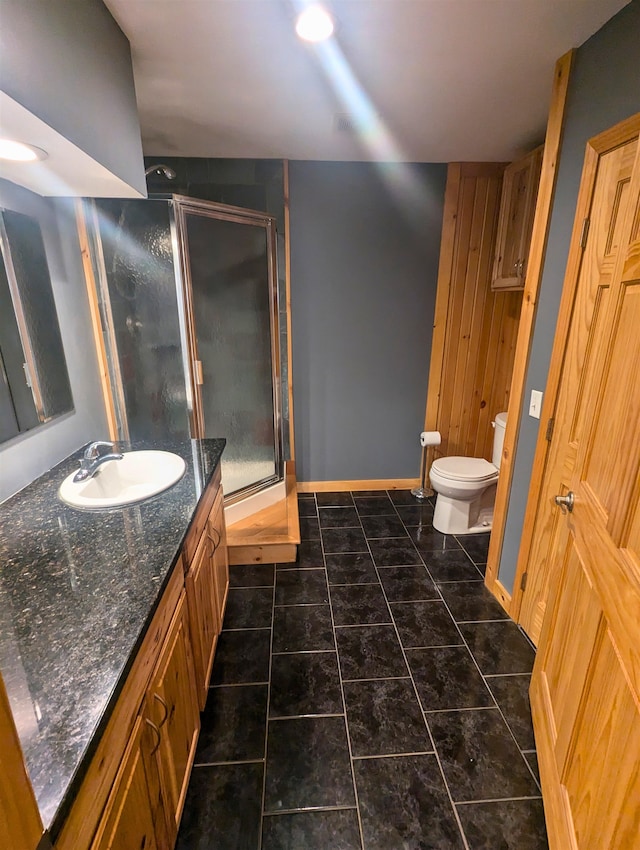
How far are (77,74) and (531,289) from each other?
1.73m

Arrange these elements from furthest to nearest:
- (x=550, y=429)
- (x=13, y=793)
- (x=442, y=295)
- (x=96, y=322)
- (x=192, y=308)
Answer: (x=442, y=295), (x=192, y=308), (x=96, y=322), (x=550, y=429), (x=13, y=793)

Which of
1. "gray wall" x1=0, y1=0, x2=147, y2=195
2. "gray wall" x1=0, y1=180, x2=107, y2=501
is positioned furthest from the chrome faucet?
"gray wall" x1=0, y1=0, x2=147, y2=195

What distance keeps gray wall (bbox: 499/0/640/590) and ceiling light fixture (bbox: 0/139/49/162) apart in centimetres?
175

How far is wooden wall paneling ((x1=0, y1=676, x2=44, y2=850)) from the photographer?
0.39 meters

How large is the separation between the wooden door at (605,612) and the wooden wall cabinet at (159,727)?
0.95 m

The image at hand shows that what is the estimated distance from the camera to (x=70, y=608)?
90 centimetres

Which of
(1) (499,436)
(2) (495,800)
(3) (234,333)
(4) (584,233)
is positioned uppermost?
(4) (584,233)

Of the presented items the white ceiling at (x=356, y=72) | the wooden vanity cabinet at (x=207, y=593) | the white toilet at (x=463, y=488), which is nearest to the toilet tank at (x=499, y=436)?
the white toilet at (x=463, y=488)

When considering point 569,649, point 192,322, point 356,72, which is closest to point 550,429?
point 569,649

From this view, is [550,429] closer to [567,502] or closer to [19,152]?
[567,502]

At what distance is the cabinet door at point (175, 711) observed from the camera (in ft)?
3.27

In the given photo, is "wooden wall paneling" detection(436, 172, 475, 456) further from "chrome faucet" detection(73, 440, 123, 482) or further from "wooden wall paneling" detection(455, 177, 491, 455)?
"chrome faucet" detection(73, 440, 123, 482)

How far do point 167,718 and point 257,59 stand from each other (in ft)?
7.07

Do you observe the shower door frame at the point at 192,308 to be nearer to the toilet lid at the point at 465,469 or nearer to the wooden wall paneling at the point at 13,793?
the toilet lid at the point at 465,469
